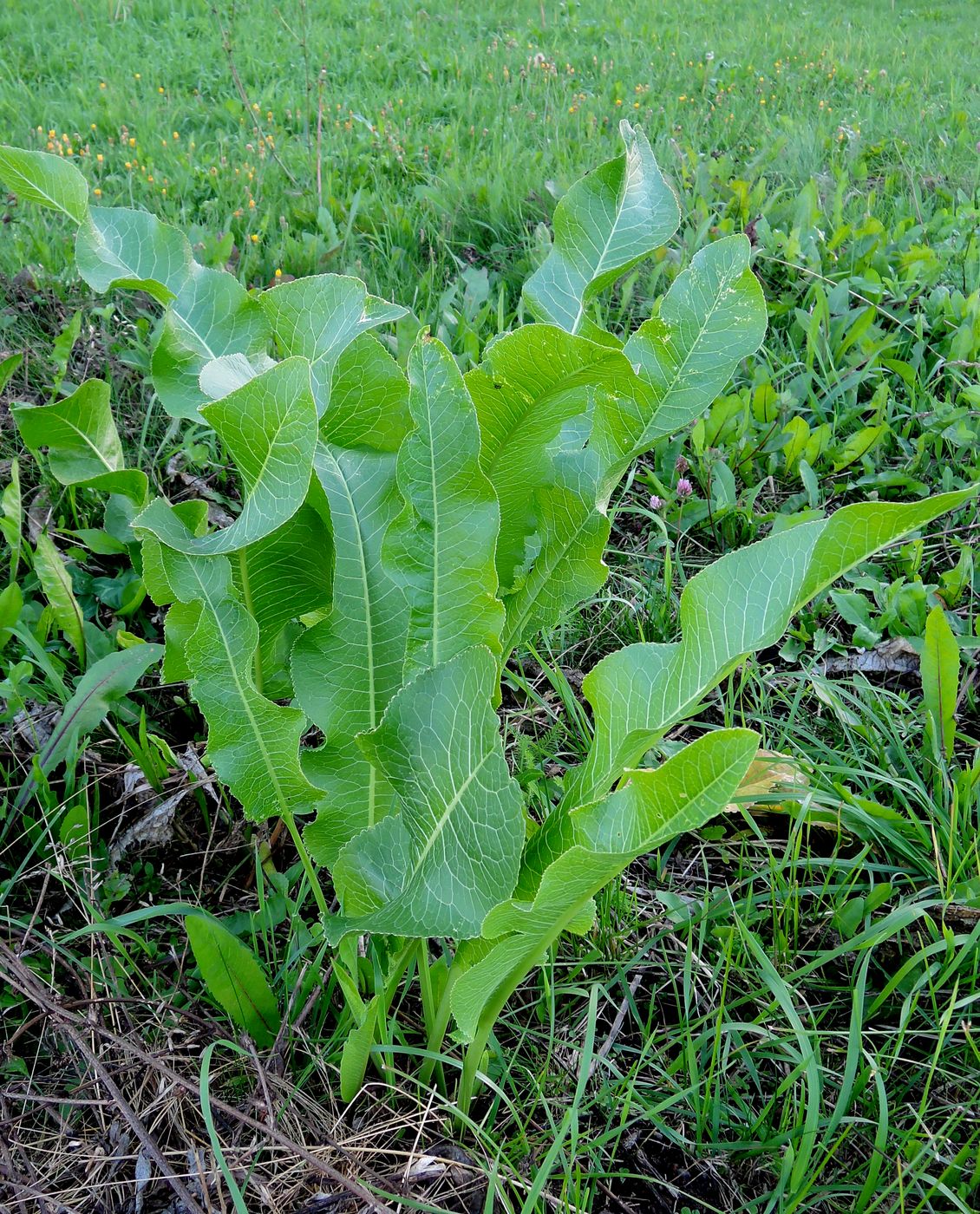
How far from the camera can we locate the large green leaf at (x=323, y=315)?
43.9 inches

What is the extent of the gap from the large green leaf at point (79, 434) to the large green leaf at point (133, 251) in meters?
0.22

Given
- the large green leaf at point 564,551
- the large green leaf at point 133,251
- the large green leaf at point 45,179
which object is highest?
the large green leaf at point 45,179

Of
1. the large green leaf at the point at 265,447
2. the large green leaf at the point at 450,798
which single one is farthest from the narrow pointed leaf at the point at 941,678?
the large green leaf at the point at 265,447

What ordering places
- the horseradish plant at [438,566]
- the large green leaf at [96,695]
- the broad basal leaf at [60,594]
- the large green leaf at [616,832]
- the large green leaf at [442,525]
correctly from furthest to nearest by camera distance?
the broad basal leaf at [60,594]
the large green leaf at [96,695]
the large green leaf at [442,525]
the horseradish plant at [438,566]
the large green leaf at [616,832]

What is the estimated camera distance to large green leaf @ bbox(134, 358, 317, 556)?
3.14 ft

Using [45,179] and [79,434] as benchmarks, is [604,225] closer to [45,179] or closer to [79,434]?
[45,179]

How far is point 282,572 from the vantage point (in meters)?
1.21

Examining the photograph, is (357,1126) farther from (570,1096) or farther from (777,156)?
(777,156)

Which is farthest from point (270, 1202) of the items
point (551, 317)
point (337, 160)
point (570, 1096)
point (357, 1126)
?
point (337, 160)

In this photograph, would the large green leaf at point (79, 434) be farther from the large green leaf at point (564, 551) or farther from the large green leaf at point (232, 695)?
the large green leaf at point (564, 551)

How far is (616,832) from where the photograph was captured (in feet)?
2.93

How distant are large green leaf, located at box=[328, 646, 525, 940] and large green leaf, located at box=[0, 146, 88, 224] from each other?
73cm

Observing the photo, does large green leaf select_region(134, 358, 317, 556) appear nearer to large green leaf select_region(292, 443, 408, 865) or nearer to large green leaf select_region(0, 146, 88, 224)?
large green leaf select_region(292, 443, 408, 865)

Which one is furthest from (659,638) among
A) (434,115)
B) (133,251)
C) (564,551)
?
(434,115)
